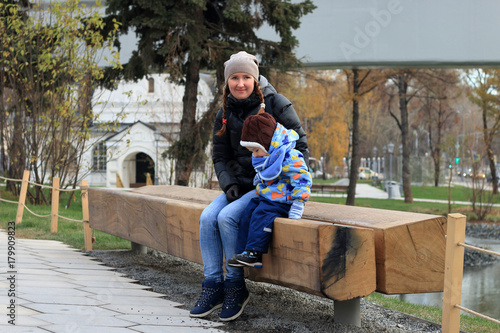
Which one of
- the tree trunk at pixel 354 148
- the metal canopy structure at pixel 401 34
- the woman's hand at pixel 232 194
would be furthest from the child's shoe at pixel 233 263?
the tree trunk at pixel 354 148

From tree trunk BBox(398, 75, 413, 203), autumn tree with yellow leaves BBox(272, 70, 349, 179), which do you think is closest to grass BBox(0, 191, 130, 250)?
tree trunk BBox(398, 75, 413, 203)

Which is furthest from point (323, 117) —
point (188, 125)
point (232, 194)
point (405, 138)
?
point (232, 194)

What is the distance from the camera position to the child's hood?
3.64 metres

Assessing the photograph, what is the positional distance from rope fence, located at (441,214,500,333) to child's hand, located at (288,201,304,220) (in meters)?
0.87

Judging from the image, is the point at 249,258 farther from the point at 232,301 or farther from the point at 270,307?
the point at 270,307

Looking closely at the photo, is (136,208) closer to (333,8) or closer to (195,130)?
(195,130)

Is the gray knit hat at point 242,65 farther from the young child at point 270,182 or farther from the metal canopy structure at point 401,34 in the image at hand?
the metal canopy structure at point 401,34

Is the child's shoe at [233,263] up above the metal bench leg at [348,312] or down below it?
above

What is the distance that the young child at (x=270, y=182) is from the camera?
3568 millimetres

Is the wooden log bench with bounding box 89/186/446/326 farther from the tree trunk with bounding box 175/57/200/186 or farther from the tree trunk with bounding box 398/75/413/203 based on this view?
the tree trunk with bounding box 398/75/413/203

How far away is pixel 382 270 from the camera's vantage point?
11.0ft

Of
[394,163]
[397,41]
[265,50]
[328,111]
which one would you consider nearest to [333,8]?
[397,41]

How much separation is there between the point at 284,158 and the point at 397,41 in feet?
42.5

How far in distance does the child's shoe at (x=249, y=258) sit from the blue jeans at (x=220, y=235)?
0.25 metres
